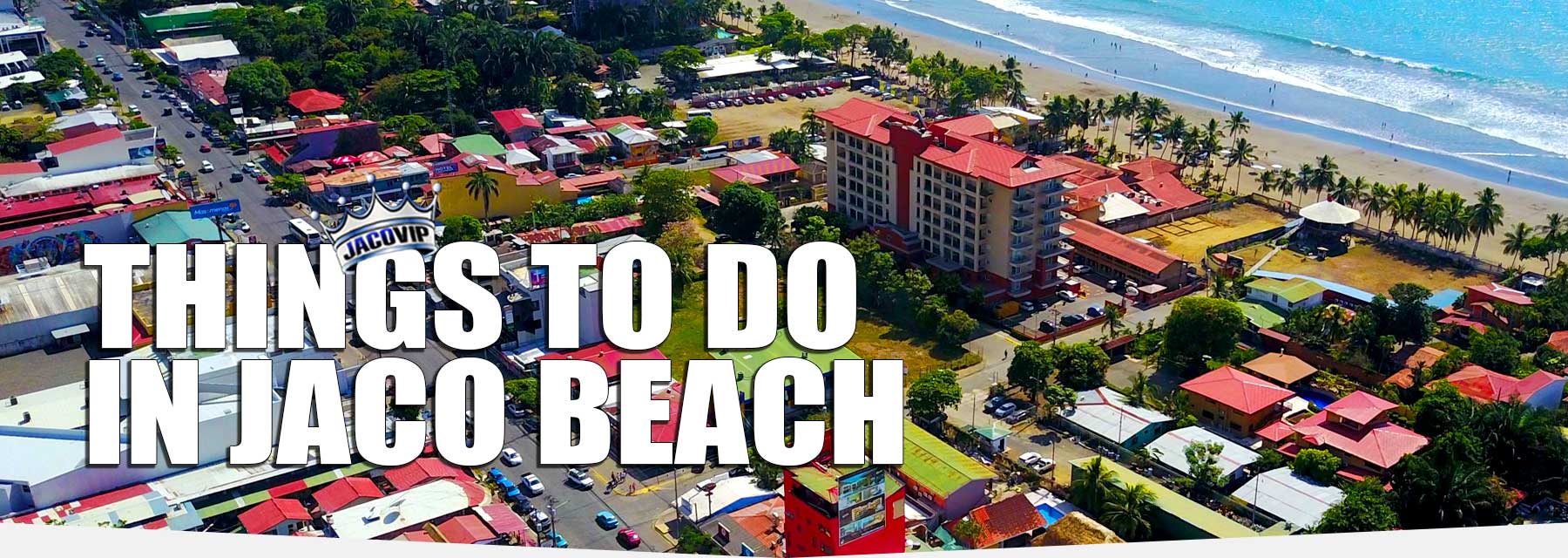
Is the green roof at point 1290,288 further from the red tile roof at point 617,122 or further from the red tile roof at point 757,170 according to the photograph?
the red tile roof at point 617,122

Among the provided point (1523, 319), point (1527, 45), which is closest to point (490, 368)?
point (1523, 319)

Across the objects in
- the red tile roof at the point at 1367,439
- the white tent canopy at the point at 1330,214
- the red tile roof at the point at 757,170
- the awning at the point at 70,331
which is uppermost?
the red tile roof at the point at 757,170

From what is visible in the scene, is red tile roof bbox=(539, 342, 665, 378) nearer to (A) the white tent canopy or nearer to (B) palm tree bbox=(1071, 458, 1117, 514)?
(B) palm tree bbox=(1071, 458, 1117, 514)

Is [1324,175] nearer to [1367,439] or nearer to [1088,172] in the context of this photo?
[1088,172]

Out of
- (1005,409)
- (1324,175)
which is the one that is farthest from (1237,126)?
(1005,409)

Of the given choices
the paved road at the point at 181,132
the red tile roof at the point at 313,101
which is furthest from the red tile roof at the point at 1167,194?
the red tile roof at the point at 313,101

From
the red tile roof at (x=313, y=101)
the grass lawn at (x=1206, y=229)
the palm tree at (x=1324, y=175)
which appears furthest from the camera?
the red tile roof at (x=313, y=101)

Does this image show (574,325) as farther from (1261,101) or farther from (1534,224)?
(1261,101)
